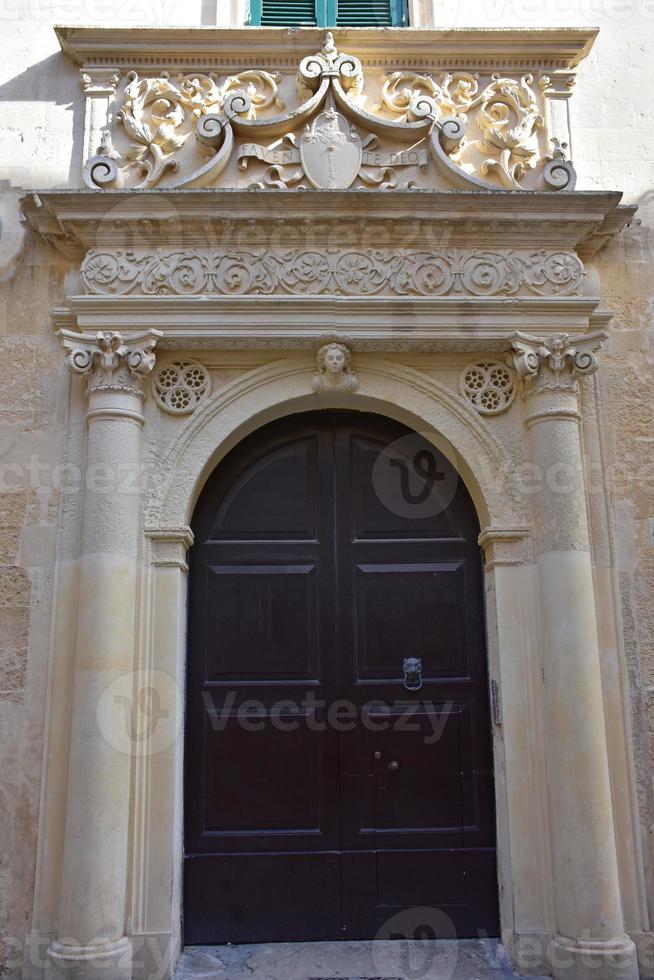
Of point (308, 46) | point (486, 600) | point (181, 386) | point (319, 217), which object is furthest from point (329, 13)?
point (486, 600)

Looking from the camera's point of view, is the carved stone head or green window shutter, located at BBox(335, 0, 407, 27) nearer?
the carved stone head

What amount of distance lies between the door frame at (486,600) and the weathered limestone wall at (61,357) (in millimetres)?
501

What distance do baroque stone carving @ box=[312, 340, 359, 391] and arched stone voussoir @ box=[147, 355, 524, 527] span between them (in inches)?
2.1

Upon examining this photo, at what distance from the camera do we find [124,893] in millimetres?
4246

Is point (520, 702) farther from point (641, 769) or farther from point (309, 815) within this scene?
point (309, 815)

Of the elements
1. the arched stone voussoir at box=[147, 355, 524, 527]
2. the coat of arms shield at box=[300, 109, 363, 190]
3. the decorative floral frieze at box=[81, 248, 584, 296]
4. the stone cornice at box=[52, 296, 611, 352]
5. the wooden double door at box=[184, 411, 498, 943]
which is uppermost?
the coat of arms shield at box=[300, 109, 363, 190]

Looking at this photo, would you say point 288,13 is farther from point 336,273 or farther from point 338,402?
point 338,402

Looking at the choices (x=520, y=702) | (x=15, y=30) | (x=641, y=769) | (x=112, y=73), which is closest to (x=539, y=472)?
(x=520, y=702)

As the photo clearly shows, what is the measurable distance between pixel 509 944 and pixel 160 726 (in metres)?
2.08

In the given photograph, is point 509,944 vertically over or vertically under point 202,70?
under

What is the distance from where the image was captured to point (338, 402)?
201 inches

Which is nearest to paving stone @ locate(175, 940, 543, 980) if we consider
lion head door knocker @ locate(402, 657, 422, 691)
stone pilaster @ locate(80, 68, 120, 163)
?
lion head door knocker @ locate(402, 657, 422, 691)

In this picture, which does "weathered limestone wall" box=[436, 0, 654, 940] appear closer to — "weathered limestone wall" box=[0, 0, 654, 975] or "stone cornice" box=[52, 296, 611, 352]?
"weathered limestone wall" box=[0, 0, 654, 975]

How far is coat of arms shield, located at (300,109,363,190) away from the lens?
16.3ft
